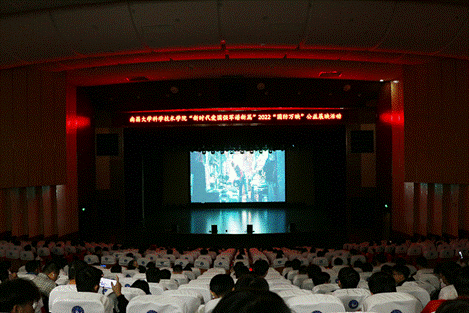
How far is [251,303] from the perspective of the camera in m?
1.25

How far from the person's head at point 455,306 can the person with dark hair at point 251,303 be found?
0.77 m

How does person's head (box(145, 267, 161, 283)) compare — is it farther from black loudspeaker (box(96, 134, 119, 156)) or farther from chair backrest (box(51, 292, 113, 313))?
black loudspeaker (box(96, 134, 119, 156))

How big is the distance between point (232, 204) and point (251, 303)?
78.8 feet

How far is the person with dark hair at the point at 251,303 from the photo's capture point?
1.24 m

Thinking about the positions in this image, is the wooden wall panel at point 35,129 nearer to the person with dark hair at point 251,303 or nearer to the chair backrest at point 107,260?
the chair backrest at point 107,260

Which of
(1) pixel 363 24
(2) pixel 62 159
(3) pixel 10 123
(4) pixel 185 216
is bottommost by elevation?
(4) pixel 185 216

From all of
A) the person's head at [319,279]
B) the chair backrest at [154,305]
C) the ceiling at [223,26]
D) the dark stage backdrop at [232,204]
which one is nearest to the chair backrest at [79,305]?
the chair backrest at [154,305]

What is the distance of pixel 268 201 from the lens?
24.3m

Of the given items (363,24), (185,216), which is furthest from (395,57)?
(185,216)

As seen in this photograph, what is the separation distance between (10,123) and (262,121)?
9.43 metres

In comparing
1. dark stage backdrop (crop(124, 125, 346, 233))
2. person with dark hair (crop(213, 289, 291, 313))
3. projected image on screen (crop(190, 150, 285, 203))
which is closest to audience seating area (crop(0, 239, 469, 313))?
person with dark hair (crop(213, 289, 291, 313))

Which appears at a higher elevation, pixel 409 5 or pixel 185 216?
pixel 409 5

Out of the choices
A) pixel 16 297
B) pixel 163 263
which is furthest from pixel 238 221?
pixel 16 297

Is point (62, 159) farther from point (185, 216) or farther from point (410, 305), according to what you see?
point (410, 305)
